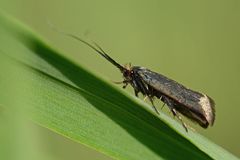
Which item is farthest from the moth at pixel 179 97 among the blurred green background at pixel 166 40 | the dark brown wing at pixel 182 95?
the blurred green background at pixel 166 40

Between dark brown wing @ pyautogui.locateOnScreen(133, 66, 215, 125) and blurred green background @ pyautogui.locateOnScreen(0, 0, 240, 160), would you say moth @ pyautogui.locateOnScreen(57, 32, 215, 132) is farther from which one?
blurred green background @ pyautogui.locateOnScreen(0, 0, 240, 160)

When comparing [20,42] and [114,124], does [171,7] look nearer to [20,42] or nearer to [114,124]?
[114,124]

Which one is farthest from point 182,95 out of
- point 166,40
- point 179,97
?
point 166,40

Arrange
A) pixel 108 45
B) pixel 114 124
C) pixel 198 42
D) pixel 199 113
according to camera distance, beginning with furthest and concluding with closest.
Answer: pixel 198 42 → pixel 108 45 → pixel 199 113 → pixel 114 124

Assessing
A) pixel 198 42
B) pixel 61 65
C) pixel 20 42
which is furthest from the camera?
pixel 198 42

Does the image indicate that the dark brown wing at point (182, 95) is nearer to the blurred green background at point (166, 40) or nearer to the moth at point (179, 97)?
the moth at point (179, 97)

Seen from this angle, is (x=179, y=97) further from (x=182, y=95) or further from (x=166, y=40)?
(x=166, y=40)

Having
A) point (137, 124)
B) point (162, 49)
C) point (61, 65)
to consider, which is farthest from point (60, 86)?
point (162, 49)

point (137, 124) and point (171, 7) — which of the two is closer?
point (137, 124)

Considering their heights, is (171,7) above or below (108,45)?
above
